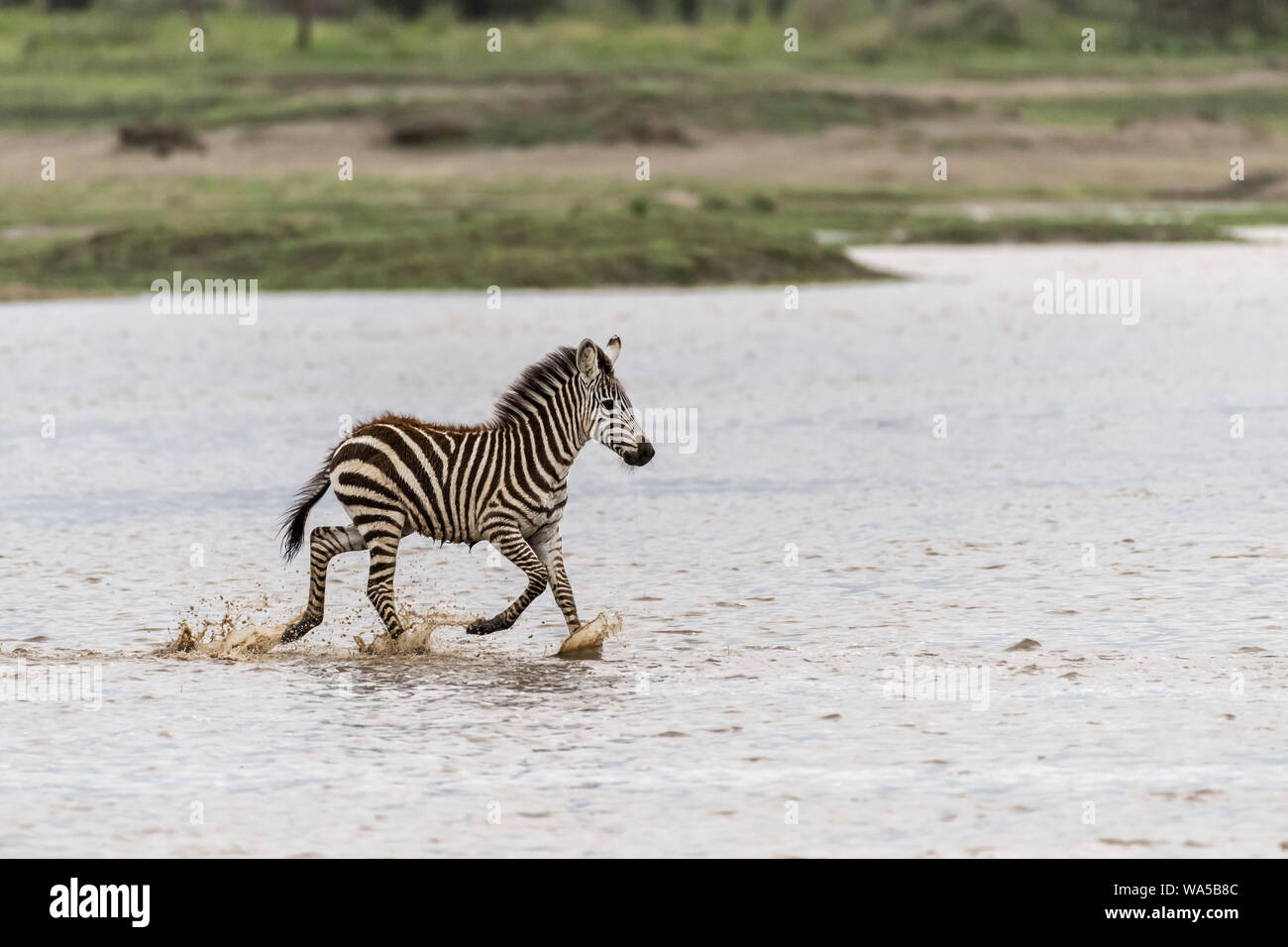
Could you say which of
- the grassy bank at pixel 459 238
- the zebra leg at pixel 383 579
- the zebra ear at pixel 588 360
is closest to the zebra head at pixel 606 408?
the zebra ear at pixel 588 360

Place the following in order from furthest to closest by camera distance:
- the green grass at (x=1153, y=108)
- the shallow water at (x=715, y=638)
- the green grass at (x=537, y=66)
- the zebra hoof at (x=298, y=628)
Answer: the green grass at (x=1153, y=108) → the green grass at (x=537, y=66) → the zebra hoof at (x=298, y=628) → the shallow water at (x=715, y=638)

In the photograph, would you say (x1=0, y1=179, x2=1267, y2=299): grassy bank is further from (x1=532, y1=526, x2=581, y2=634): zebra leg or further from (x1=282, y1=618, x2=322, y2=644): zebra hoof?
(x1=532, y1=526, x2=581, y2=634): zebra leg

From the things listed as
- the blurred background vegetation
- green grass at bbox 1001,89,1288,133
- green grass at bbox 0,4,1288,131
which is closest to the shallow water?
the blurred background vegetation

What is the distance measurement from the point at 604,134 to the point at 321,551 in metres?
69.5

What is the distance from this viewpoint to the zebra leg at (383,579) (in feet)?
41.2

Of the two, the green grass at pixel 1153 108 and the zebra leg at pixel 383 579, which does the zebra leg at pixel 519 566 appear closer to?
the zebra leg at pixel 383 579

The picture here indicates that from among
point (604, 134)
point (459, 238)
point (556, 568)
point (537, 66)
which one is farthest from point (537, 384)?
point (537, 66)

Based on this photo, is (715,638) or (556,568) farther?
(715,638)

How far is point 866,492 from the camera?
19.3 m

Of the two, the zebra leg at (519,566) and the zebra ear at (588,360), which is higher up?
the zebra ear at (588,360)

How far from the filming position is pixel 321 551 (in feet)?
41.8

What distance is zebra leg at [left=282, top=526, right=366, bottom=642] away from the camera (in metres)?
12.7

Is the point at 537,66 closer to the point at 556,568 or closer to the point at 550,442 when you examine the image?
the point at 550,442
